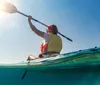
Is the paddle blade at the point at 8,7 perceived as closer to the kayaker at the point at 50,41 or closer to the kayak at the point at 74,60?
the kayaker at the point at 50,41

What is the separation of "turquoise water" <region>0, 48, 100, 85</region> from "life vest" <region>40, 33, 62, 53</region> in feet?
4.92

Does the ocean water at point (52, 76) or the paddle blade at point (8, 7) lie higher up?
the paddle blade at point (8, 7)

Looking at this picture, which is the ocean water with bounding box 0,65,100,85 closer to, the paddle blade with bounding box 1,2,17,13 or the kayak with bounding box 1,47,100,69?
the kayak with bounding box 1,47,100,69

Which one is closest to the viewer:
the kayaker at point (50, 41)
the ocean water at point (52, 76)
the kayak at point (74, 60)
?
the ocean water at point (52, 76)

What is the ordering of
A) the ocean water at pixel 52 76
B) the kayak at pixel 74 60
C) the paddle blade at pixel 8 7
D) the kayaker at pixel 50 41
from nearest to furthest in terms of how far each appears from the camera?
the ocean water at pixel 52 76 → the kayak at pixel 74 60 → the kayaker at pixel 50 41 → the paddle blade at pixel 8 7

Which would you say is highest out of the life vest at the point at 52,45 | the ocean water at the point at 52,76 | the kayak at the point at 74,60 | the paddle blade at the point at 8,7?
the paddle blade at the point at 8,7

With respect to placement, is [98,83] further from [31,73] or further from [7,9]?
[7,9]

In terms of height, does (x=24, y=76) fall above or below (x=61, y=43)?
below

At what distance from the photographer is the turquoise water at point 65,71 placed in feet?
14.9

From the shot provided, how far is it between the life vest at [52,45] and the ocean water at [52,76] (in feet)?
5.01

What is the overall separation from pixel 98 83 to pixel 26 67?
2.03m

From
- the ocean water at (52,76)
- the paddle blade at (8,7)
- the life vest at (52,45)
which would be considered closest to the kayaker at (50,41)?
the life vest at (52,45)

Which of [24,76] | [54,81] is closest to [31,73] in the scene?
[24,76]

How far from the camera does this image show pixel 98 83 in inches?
170
